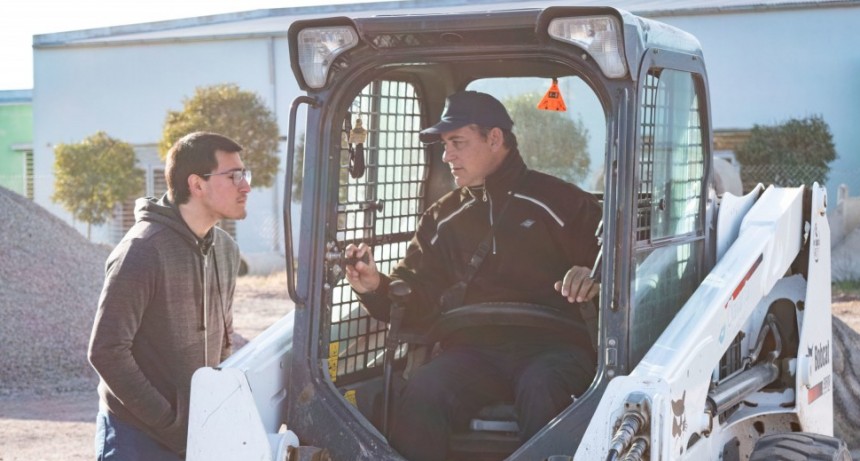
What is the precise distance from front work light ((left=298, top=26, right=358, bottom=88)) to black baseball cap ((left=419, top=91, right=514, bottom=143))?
66cm

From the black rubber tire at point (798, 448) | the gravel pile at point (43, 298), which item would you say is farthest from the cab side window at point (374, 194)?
the gravel pile at point (43, 298)

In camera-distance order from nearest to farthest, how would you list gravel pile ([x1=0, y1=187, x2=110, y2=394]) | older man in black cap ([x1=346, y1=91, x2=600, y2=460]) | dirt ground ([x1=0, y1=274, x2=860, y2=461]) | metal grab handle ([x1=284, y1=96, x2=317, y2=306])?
metal grab handle ([x1=284, y1=96, x2=317, y2=306]) < older man in black cap ([x1=346, y1=91, x2=600, y2=460]) < dirt ground ([x1=0, y1=274, x2=860, y2=461]) < gravel pile ([x1=0, y1=187, x2=110, y2=394])

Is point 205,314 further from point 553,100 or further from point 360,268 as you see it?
point 553,100

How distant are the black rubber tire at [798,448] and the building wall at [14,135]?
35.8m

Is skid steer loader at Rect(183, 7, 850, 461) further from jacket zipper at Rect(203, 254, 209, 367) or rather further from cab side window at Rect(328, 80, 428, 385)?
jacket zipper at Rect(203, 254, 209, 367)

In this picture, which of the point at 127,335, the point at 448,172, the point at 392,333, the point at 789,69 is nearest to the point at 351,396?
the point at 392,333

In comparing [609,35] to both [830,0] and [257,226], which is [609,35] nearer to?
[830,0]

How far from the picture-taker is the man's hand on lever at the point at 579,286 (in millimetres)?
5172

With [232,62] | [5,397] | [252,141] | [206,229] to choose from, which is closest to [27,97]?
[232,62]

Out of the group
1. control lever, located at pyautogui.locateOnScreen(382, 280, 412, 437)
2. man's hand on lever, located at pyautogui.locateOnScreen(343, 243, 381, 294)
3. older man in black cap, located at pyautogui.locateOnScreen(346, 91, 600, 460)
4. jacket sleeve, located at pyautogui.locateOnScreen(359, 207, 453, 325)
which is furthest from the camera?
jacket sleeve, located at pyautogui.locateOnScreen(359, 207, 453, 325)

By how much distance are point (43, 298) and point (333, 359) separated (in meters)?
10.1

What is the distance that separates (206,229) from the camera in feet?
18.7

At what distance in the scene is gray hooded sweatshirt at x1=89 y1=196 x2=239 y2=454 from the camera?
5.31 metres

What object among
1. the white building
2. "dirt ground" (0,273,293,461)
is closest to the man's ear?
"dirt ground" (0,273,293,461)
